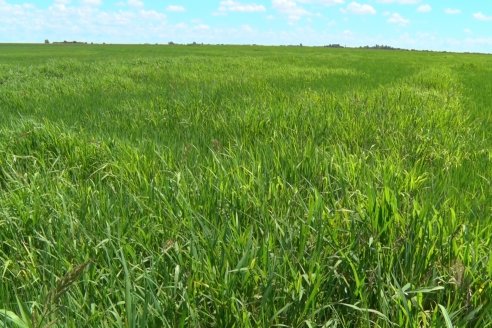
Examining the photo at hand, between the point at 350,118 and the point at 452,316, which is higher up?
the point at 350,118

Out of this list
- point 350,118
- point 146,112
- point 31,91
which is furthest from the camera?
point 31,91

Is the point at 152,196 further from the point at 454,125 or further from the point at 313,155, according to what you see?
the point at 454,125

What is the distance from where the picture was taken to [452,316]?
1229 millimetres

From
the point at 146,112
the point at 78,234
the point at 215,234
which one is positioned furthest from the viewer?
the point at 146,112

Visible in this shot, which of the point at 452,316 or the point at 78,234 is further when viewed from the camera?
the point at 78,234

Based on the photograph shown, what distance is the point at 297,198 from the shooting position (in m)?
2.06

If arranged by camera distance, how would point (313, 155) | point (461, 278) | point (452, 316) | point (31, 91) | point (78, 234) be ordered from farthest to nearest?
point (31, 91)
point (313, 155)
point (78, 234)
point (461, 278)
point (452, 316)

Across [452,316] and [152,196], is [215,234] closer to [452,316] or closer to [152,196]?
[152,196]

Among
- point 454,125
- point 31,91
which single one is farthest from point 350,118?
point 31,91

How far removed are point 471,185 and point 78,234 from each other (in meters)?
2.27

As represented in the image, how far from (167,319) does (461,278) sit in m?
0.97

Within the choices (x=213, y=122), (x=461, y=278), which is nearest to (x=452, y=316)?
(x=461, y=278)

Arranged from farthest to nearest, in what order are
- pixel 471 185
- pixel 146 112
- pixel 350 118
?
pixel 146 112 < pixel 350 118 < pixel 471 185

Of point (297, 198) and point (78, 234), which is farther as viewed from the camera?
point (297, 198)
